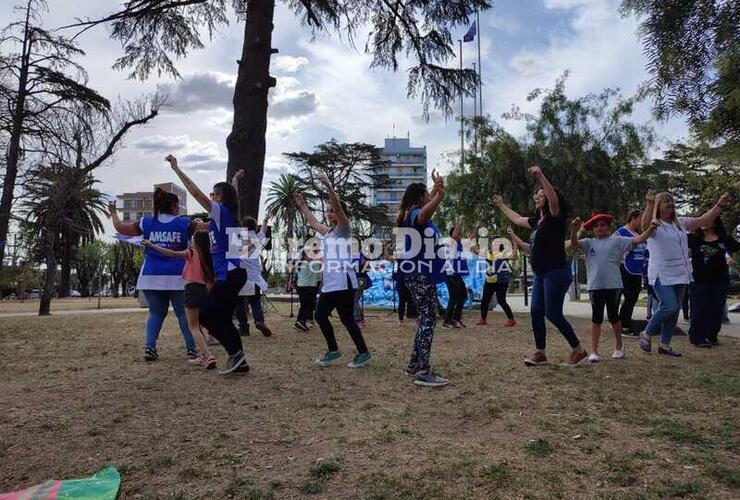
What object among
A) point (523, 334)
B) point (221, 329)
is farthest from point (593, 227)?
point (221, 329)

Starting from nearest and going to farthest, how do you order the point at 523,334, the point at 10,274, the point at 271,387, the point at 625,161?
the point at 271,387, the point at 523,334, the point at 625,161, the point at 10,274

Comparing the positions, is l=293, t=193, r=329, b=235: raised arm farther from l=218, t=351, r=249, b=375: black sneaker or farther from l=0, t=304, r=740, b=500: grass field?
l=218, t=351, r=249, b=375: black sneaker

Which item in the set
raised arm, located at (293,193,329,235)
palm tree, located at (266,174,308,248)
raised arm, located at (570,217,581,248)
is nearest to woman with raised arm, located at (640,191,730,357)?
raised arm, located at (570,217,581,248)

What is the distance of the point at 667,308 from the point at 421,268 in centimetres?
318

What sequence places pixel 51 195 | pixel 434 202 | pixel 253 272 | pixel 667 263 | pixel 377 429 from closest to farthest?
pixel 377 429, pixel 434 202, pixel 667 263, pixel 253 272, pixel 51 195

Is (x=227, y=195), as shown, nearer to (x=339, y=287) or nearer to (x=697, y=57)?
(x=339, y=287)

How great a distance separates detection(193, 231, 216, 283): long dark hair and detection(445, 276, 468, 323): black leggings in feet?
16.9

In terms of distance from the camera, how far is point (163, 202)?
590 cm

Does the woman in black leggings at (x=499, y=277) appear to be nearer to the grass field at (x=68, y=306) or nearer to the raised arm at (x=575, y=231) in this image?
the raised arm at (x=575, y=231)

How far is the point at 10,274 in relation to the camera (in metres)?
47.7

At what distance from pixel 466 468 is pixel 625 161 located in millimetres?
15179

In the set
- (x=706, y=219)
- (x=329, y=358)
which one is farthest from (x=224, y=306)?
(x=706, y=219)

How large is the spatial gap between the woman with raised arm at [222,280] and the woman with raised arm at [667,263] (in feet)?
15.0

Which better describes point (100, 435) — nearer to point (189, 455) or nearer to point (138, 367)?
point (189, 455)
